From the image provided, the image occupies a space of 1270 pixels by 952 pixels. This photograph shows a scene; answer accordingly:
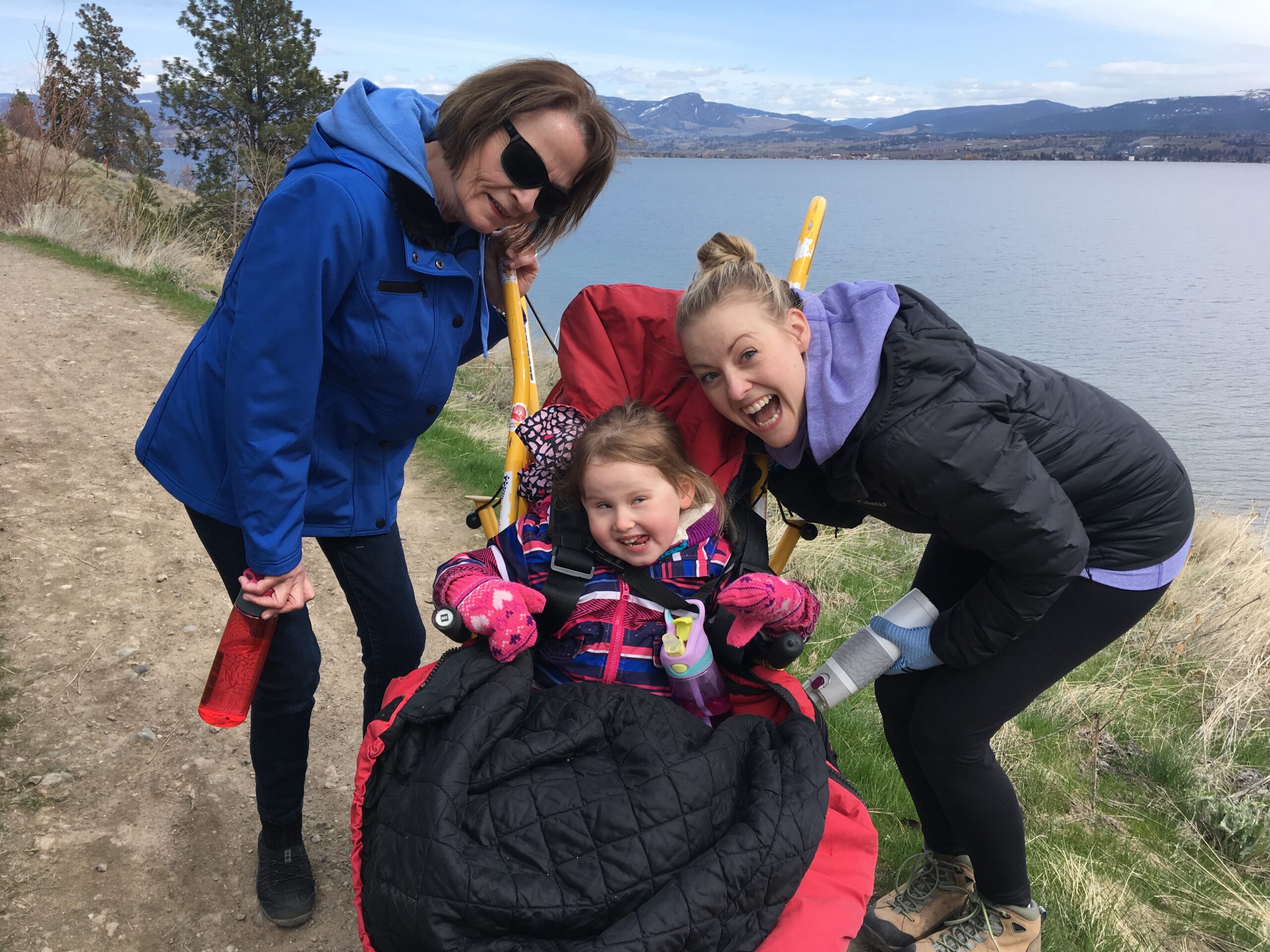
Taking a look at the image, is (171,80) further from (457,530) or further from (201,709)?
(201,709)

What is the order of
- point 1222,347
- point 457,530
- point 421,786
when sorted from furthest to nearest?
point 1222,347
point 457,530
point 421,786

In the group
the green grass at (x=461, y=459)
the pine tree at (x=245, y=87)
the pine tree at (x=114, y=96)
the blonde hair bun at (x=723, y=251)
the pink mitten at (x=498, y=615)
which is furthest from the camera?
the pine tree at (x=114, y=96)

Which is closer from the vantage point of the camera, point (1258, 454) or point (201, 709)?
point (201, 709)

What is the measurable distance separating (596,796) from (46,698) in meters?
2.87

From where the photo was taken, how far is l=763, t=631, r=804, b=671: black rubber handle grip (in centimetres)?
204

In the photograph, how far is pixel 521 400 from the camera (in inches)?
107

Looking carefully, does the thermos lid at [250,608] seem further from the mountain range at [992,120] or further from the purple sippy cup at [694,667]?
the mountain range at [992,120]

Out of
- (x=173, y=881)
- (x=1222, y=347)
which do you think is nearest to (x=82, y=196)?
(x=173, y=881)

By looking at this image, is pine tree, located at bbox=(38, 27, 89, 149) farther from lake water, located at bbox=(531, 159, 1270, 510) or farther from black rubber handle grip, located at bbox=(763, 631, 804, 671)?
black rubber handle grip, located at bbox=(763, 631, 804, 671)

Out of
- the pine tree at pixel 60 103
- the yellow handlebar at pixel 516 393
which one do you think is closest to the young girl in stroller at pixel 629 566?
the yellow handlebar at pixel 516 393

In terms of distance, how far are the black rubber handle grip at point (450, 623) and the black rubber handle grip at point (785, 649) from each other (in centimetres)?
73

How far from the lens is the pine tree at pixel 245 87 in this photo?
2234cm

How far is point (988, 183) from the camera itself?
65.4m

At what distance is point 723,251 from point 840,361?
Answer: 550mm
